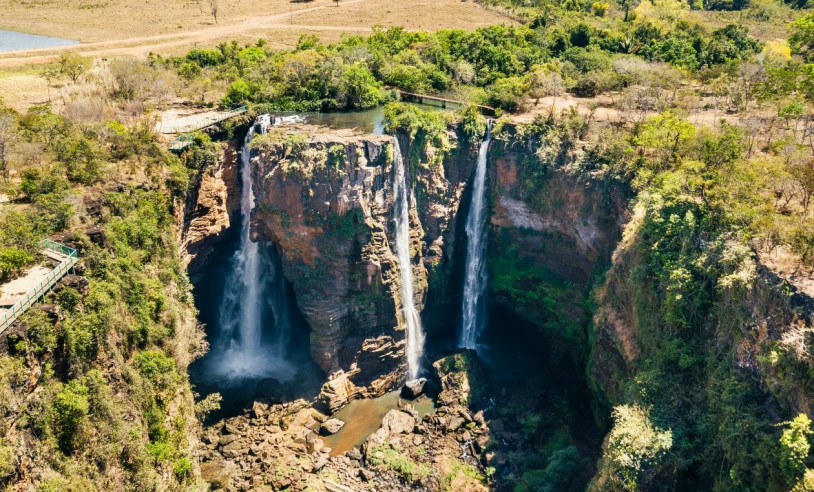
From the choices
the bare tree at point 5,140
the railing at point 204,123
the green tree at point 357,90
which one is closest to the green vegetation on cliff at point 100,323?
the bare tree at point 5,140

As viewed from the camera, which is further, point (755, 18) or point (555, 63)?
point (755, 18)

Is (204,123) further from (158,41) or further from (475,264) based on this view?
(158,41)

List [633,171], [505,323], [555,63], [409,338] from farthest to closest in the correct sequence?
[555,63], [505,323], [409,338], [633,171]

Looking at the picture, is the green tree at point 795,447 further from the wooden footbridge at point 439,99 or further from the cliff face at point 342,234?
the wooden footbridge at point 439,99

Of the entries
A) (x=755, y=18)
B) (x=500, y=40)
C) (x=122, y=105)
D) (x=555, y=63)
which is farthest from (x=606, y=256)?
(x=755, y=18)

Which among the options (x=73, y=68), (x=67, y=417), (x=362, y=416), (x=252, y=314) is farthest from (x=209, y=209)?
(x=73, y=68)

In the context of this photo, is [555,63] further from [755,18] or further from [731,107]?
[755,18]
